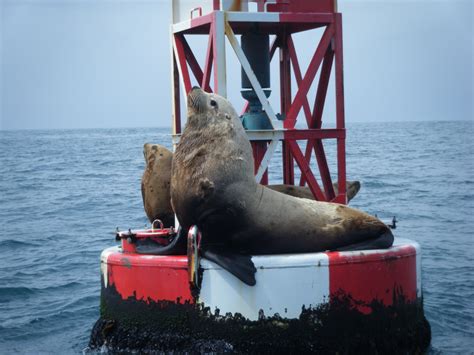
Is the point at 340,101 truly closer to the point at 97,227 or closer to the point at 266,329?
the point at 266,329

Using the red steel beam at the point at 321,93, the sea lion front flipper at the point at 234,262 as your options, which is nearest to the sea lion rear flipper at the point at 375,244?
the sea lion front flipper at the point at 234,262

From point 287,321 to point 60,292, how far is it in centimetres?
614

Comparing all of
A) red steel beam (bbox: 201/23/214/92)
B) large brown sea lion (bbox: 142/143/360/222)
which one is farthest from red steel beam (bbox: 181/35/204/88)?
large brown sea lion (bbox: 142/143/360/222)

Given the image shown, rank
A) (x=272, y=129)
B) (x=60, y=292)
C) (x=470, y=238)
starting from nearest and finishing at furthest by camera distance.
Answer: (x=272, y=129) < (x=60, y=292) < (x=470, y=238)

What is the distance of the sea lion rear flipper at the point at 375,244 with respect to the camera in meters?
10.9

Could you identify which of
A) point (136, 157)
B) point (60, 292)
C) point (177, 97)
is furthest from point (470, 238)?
point (136, 157)

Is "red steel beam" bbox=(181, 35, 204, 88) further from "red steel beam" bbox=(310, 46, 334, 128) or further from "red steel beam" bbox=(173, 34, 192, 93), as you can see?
"red steel beam" bbox=(310, 46, 334, 128)

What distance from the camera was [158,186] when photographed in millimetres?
12617

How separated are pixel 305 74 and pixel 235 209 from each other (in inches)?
81.1

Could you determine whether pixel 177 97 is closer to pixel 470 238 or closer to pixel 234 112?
pixel 234 112

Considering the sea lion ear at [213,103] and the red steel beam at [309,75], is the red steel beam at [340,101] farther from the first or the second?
the sea lion ear at [213,103]

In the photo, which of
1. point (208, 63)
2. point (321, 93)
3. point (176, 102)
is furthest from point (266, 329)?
point (176, 102)

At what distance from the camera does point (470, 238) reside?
2014 cm

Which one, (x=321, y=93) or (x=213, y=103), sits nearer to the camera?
(x=213, y=103)
